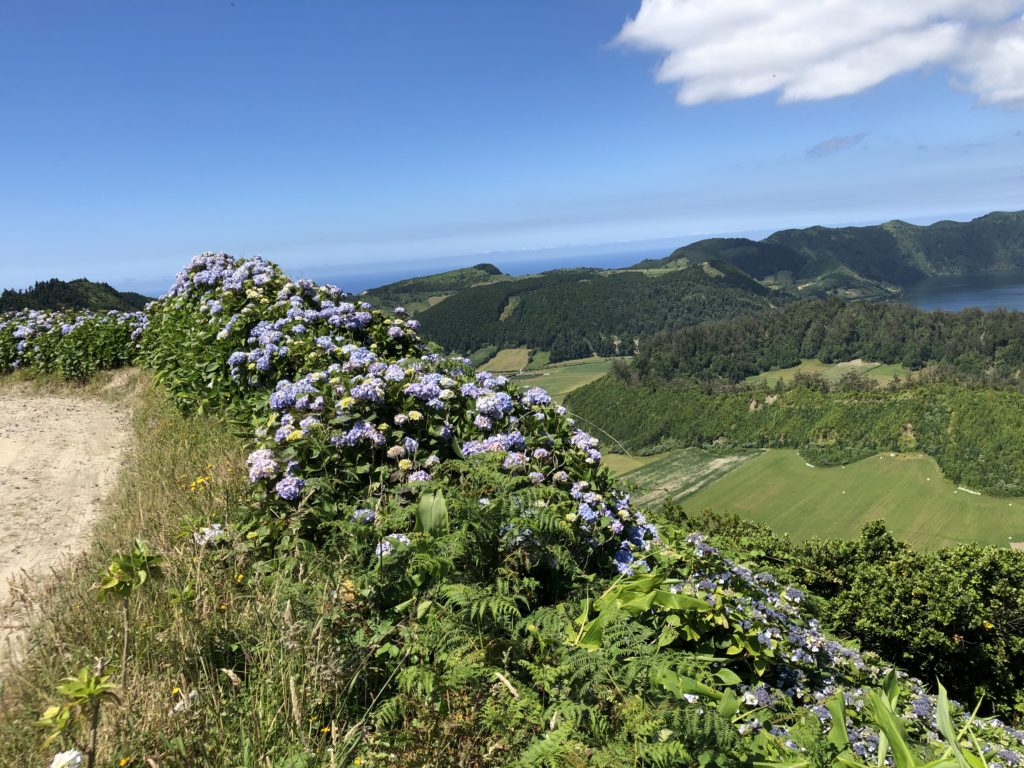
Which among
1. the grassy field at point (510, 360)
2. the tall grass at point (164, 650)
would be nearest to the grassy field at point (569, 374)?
the grassy field at point (510, 360)

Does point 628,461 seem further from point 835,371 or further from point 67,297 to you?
point 835,371

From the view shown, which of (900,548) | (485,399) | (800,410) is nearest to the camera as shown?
(485,399)

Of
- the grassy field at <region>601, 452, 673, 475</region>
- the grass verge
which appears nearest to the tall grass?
the grass verge

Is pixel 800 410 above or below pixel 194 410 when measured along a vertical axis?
below

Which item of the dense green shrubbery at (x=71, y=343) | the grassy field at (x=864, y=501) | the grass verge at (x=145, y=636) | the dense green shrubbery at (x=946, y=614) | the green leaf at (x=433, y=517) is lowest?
the grassy field at (x=864, y=501)

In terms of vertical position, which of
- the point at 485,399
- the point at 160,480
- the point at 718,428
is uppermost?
the point at 485,399

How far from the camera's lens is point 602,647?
97.6 inches

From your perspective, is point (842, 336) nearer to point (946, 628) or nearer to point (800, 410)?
point (800, 410)

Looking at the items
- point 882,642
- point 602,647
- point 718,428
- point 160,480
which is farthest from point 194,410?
point 718,428

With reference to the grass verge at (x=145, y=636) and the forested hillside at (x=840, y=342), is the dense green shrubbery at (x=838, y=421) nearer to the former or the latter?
the forested hillside at (x=840, y=342)

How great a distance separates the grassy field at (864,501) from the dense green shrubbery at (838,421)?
3548mm

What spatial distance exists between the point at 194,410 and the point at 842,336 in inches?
7591

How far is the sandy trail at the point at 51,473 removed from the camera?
15.7 feet

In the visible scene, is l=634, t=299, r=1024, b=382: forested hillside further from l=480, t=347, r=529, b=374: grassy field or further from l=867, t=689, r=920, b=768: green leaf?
l=867, t=689, r=920, b=768: green leaf
